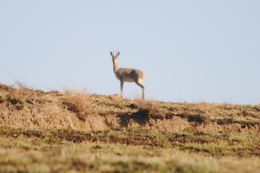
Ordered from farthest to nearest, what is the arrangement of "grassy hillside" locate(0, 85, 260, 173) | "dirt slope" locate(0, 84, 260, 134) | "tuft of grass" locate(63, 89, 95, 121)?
"tuft of grass" locate(63, 89, 95, 121) < "dirt slope" locate(0, 84, 260, 134) < "grassy hillside" locate(0, 85, 260, 173)

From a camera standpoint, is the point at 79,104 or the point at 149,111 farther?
the point at 149,111

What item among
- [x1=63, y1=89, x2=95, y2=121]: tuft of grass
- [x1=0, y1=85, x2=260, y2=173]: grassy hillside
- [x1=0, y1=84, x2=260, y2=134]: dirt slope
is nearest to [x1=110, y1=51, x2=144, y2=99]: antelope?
[x1=0, y1=85, x2=260, y2=173]: grassy hillside

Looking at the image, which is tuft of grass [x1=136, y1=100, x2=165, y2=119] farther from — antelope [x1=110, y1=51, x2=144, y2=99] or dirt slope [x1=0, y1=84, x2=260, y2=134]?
antelope [x1=110, y1=51, x2=144, y2=99]

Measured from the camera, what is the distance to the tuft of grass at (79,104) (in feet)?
56.1

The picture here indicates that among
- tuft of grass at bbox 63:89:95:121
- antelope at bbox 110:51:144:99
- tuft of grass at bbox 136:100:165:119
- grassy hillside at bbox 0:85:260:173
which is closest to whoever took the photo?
grassy hillside at bbox 0:85:260:173

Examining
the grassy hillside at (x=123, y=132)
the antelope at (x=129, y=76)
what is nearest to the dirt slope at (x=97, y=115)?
the grassy hillside at (x=123, y=132)

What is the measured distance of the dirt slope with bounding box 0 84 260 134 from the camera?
1611 centimetres

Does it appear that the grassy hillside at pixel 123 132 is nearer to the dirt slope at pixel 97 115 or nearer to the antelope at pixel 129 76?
the dirt slope at pixel 97 115

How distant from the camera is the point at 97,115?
17.5 metres

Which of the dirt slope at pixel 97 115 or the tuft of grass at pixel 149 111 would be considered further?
the tuft of grass at pixel 149 111

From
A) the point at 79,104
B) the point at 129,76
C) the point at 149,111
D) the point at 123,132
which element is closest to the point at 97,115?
the point at 79,104

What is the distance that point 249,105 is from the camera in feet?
80.1

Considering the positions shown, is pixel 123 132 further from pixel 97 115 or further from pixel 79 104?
pixel 79 104

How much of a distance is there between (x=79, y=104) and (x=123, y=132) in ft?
8.86
